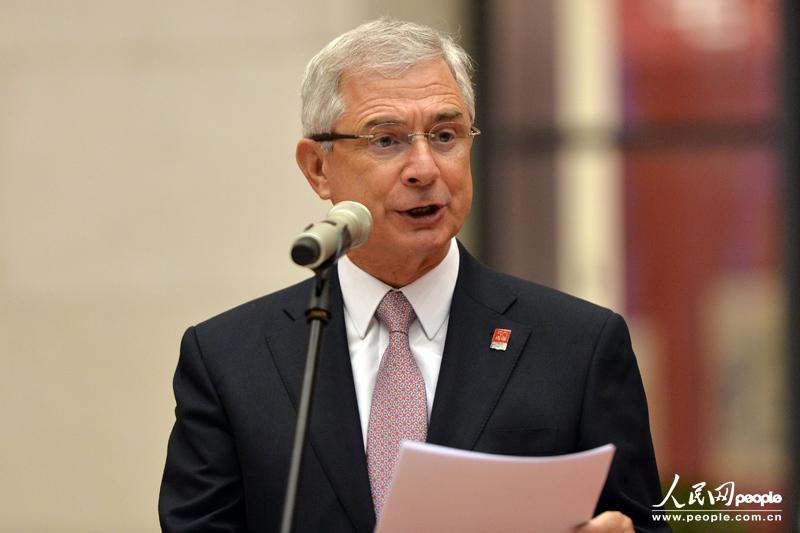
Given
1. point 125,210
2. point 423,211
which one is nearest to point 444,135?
point 423,211

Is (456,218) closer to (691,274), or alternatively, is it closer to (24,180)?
(24,180)

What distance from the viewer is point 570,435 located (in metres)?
2.82

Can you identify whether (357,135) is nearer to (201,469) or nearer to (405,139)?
(405,139)

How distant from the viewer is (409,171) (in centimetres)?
293

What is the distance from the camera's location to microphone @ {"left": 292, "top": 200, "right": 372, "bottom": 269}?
220 centimetres

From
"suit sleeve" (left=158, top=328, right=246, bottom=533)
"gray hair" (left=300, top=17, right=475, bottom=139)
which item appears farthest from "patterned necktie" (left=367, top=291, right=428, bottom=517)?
"gray hair" (left=300, top=17, right=475, bottom=139)

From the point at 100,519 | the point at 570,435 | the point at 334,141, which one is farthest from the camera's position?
the point at 100,519

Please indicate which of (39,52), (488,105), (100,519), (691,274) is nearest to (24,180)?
(39,52)

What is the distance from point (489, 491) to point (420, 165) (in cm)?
86

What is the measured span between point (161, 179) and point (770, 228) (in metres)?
2.94

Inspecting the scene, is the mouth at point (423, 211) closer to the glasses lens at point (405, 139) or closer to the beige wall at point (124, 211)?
the glasses lens at point (405, 139)

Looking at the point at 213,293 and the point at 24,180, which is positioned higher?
the point at 24,180

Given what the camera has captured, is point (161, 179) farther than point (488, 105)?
No

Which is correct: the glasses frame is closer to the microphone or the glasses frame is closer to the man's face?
the man's face
